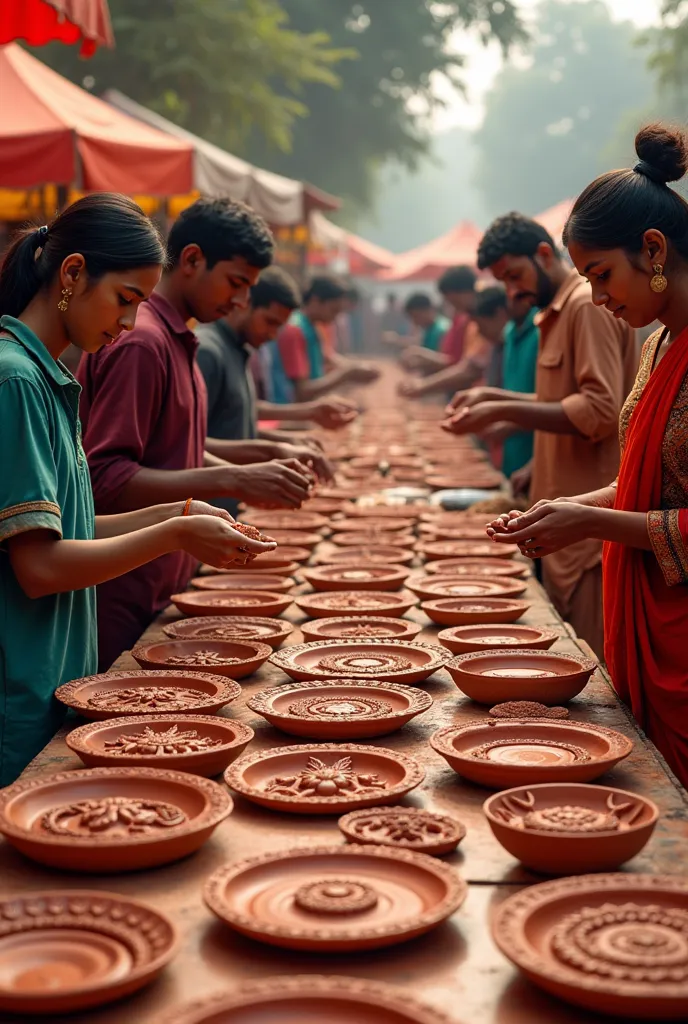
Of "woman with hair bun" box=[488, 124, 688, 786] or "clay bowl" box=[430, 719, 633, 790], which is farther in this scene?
"woman with hair bun" box=[488, 124, 688, 786]

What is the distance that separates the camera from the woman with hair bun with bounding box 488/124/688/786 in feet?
8.34

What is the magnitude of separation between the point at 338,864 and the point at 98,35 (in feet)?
10.9

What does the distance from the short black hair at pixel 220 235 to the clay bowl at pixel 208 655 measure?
4.43ft

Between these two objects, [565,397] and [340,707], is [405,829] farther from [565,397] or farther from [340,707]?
[565,397]

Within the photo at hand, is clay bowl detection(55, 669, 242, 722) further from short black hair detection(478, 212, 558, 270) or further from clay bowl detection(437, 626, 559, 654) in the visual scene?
short black hair detection(478, 212, 558, 270)

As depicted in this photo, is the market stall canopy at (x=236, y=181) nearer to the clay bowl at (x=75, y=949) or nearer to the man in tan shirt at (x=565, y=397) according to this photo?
the man in tan shirt at (x=565, y=397)

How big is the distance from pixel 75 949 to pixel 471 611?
1.94 meters

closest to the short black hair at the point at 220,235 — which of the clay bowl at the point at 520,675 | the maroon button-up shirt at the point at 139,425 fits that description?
the maroon button-up shirt at the point at 139,425

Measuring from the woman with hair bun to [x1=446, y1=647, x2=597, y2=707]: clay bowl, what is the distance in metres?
0.17

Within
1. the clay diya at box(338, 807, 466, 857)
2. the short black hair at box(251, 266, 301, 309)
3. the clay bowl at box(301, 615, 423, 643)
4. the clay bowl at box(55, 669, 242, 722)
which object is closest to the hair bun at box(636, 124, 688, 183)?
the clay bowl at box(301, 615, 423, 643)

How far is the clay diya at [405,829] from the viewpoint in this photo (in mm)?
1697

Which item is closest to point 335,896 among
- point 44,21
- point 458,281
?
point 44,21

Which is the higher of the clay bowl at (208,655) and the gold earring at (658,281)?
the gold earring at (658,281)

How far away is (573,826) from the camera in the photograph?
1.67 m
